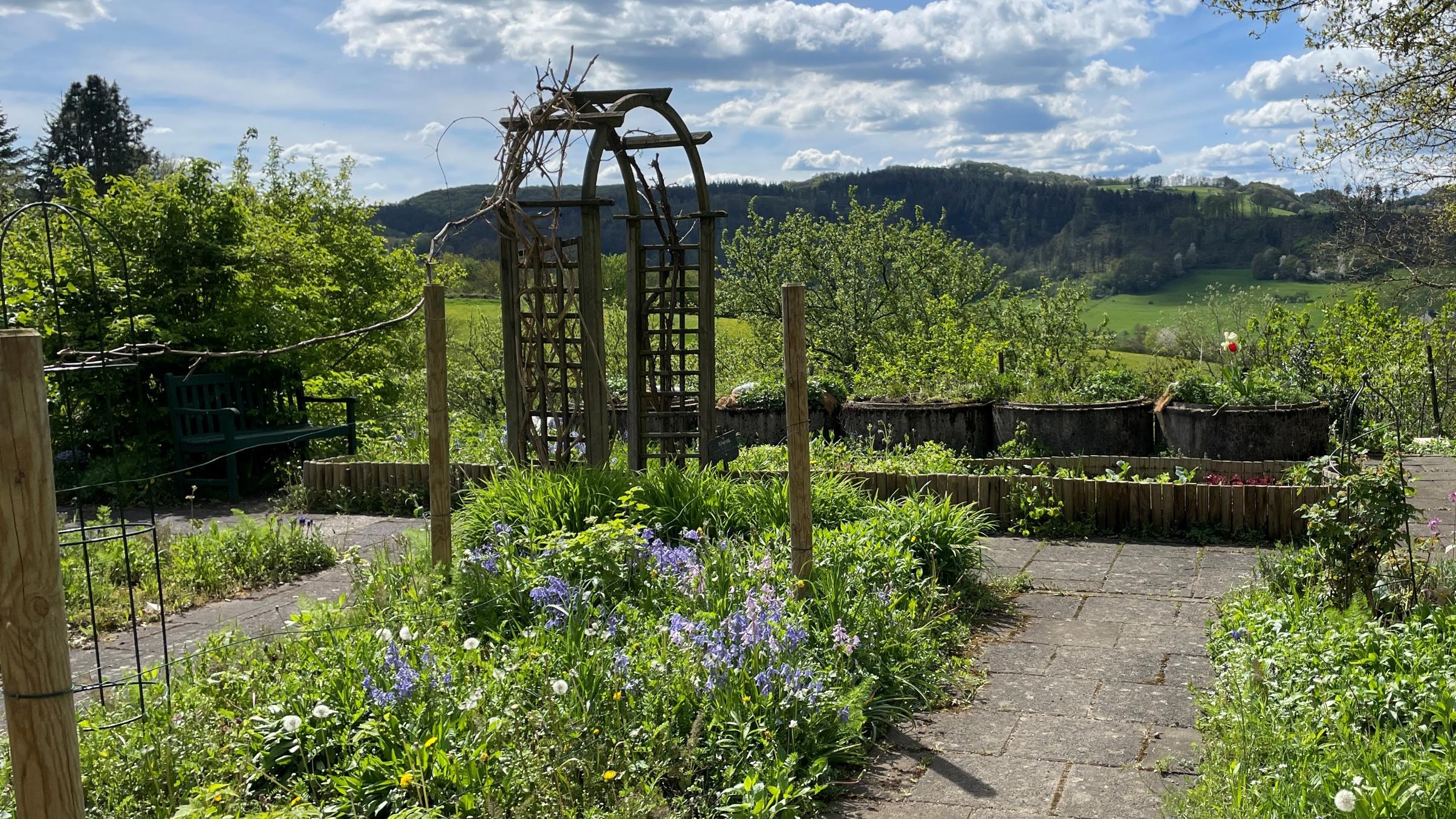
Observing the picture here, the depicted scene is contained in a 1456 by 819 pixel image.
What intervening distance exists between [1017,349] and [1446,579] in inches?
320

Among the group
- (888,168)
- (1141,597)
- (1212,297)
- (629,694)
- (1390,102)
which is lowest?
(1141,597)

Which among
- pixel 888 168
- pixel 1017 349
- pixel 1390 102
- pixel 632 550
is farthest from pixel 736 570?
pixel 888 168

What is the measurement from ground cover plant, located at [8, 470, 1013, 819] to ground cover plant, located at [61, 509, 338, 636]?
137 centimetres

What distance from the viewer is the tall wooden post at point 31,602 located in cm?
191

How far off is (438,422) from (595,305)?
160 cm

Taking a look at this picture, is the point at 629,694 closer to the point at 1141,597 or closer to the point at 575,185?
the point at 1141,597

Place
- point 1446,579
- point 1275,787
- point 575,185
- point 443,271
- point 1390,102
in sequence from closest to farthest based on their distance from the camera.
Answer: point 1275,787 < point 1446,579 < point 575,185 < point 1390,102 < point 443,271

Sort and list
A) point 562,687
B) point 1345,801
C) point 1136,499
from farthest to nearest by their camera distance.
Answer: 1. point 1136,499
2. point 562,687
3. point 1345,801

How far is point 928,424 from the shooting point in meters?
9.02

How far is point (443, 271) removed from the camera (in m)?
17.0

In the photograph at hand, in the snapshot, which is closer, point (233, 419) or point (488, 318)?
point (233, 419)

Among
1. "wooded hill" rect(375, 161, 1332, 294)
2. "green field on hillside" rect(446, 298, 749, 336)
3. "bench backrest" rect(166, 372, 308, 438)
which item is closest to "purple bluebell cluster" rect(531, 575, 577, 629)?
"green field on hillside" rect(446, 298, 749, 336)

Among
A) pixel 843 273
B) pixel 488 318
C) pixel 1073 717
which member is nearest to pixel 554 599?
pixel 1073 717

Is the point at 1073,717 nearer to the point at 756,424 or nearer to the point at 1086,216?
the point at 756,424
